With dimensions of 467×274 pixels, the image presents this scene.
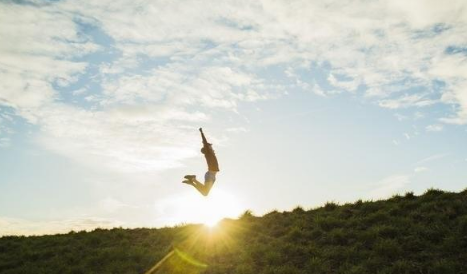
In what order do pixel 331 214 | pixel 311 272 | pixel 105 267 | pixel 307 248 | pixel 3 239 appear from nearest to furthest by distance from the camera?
pixel 311 272, pixel 307 248, pixel 105 267, pixel 331 214, pixel 3 239

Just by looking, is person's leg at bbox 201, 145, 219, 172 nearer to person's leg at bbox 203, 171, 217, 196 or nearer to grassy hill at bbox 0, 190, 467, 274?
person's leg at bbox 203, 171, 217, 196

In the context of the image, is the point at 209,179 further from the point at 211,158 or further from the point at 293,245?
the point at 293,245

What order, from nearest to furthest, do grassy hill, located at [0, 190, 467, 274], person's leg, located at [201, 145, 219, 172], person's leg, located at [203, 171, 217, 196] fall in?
grassy hill, located at [0, 190, 467, 274] → person's leg, located at [201, 145, 219, 172] → person's leg, located at [203, 171, 217, 196]

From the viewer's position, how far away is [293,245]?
17016 mm

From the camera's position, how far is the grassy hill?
1482cm

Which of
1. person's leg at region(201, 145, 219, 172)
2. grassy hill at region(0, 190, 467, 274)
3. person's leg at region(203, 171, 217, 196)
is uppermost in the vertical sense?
person's leg at region(201, 145, 219, 172)

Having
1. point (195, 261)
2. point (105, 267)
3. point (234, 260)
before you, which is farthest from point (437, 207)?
point (105, 267)

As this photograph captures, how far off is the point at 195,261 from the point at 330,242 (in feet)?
17.8

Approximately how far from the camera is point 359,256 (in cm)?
1525

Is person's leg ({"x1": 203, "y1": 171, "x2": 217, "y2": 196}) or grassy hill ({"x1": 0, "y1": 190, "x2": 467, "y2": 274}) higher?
person's leg ({"x1": 203, "y1": 171, "x2": 217, "y2": 196})

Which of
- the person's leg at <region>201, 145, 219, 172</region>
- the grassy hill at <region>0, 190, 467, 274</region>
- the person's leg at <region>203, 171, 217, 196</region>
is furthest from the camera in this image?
the person's leg at <region>203, 171, 217, 196</region>

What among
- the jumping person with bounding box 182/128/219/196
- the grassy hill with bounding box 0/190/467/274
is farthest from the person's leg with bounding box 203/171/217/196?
the grassy hill with bounding box 0/190/467/274

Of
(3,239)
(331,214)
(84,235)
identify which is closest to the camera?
(331,214)

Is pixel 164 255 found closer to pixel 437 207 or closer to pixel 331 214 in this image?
pixel 331 214
